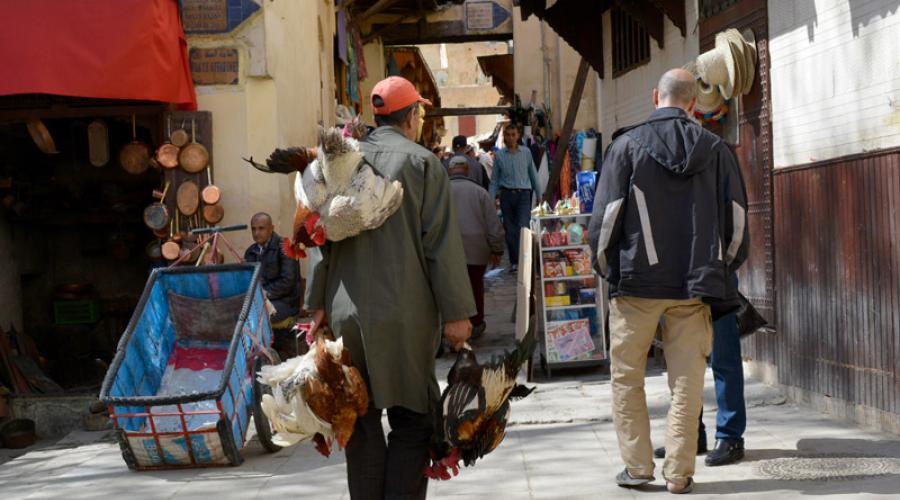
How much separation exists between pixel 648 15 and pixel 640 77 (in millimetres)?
833

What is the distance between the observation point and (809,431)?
20.8 ft

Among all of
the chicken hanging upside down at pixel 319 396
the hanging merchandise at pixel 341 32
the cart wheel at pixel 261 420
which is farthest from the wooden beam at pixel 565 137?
the chicken hanging upside down at pixel 319 396

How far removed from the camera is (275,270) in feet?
32.4

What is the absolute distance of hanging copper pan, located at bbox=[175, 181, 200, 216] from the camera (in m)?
10.5

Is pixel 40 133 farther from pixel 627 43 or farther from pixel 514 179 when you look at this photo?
pixel 627 43

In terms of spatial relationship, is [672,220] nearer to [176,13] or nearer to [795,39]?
[795,39]

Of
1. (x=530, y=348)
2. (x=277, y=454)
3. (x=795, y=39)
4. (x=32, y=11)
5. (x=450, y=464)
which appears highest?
(x=32, y=11)

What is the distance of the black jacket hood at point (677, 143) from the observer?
197 inches

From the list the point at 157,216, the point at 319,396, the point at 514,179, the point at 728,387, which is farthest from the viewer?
the point at 514,179

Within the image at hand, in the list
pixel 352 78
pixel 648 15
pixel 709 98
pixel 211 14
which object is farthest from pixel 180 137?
pixel 352 78

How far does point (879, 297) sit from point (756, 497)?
1.67m

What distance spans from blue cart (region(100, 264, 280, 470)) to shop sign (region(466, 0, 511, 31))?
43.4 ft

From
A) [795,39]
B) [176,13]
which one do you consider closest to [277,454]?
[795,39]

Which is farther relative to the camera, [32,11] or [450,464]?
[32,11]
